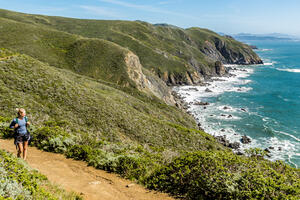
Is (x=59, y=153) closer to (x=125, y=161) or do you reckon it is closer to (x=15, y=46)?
(x=125, y=161)

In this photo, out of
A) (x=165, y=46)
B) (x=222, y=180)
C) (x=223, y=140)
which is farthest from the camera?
(x=165, y=46)

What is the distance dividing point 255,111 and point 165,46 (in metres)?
87.1

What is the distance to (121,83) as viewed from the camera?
194 ft

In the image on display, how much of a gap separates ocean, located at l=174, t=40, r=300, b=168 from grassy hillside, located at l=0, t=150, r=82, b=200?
140ft

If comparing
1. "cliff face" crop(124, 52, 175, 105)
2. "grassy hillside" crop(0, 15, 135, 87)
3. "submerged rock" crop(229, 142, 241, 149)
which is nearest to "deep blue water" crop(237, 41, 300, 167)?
"submerged rock" crop(229, 142, 241, 149)

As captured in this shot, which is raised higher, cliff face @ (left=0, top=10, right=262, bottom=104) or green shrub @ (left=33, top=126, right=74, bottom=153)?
cliff face @ (left=0, top=10, right=262, bottom=104)

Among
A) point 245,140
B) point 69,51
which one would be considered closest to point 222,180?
point 245,140

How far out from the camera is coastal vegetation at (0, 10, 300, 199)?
8328 mm

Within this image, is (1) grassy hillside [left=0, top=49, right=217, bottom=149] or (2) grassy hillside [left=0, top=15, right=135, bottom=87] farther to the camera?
(2) grassy hillside [left=0, top=15, right=135, bottom=87]

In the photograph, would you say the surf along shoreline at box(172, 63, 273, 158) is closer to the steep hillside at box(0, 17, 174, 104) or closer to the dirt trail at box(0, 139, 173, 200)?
the steep hillside at box(0, 17, 174, 104)

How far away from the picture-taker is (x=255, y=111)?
62.5 metres

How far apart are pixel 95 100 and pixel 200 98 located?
5517 centimetres

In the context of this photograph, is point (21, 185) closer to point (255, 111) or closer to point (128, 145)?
point (128, 145)

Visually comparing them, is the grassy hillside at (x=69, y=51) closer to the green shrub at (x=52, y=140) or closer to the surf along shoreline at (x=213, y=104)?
the surf along shoreline at (x=213, y=104)
